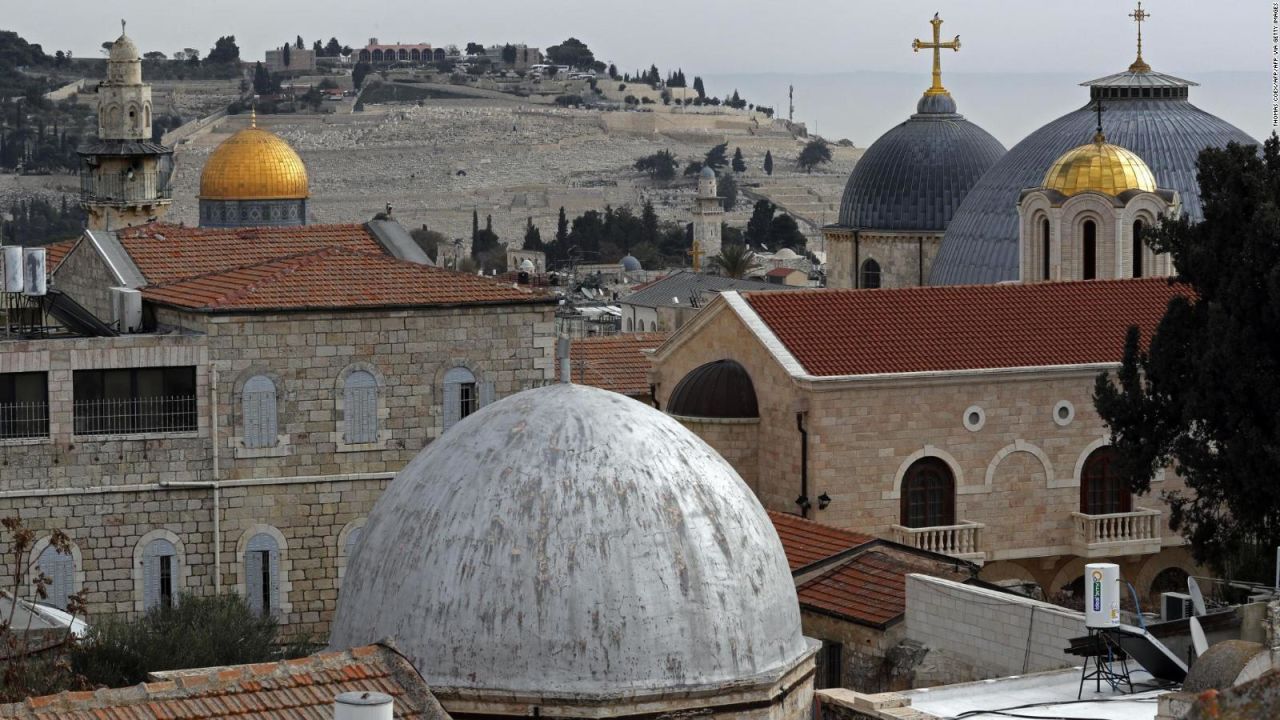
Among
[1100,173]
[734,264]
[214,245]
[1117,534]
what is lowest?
[1117,534]

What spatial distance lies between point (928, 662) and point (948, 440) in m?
9.93

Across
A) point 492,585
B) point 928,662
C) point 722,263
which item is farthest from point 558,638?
point 722,263

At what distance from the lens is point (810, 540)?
28.8m

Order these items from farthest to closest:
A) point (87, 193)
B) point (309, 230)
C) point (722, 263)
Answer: point (722, 263), point (87, 193), point (309, 230)

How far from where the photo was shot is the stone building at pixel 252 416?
2880 centimetres

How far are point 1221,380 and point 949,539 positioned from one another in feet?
17.3

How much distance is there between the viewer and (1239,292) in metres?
28.6

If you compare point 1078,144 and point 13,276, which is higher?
point 1078,144

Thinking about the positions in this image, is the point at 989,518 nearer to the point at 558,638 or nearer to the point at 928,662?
the point at 928,662

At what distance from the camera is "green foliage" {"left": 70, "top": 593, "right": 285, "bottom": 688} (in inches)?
908

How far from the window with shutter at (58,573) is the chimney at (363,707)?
1539 centimetres

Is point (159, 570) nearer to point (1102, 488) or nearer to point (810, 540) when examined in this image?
point (810, 540)

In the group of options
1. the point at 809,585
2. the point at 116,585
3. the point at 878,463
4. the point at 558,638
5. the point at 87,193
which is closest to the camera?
the point at 558,638

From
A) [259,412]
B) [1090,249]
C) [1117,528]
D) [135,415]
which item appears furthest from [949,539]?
[135,415]
